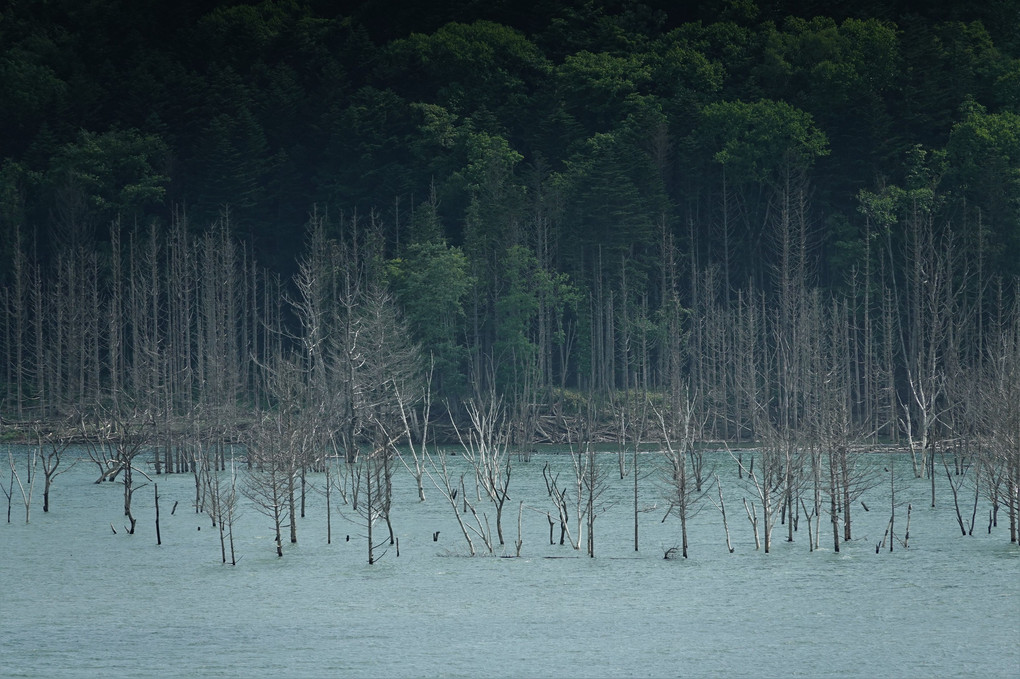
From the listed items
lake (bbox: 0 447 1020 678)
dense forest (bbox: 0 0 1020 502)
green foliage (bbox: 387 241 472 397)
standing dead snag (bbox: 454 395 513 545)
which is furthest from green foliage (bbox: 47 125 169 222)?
lake (bbox: 0 447 1020 678)

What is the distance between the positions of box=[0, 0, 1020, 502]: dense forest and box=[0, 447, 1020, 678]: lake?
22.9 metres

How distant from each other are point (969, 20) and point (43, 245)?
81082 mm

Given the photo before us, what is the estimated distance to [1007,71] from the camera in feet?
331

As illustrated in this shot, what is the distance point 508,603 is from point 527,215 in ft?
215

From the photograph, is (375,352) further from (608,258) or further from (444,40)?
(444,40)

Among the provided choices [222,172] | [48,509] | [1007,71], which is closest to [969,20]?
[1007,71]

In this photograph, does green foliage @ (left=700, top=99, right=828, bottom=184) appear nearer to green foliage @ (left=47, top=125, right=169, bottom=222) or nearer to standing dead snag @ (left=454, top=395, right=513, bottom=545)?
standing dead snag @ (left=454, top=395, right=513, bottom=545)

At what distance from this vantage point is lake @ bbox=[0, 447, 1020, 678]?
31.0 meters

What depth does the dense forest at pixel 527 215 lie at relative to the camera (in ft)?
Answer: 282

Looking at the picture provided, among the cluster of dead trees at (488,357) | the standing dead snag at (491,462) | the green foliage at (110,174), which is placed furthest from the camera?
the green foliage at (110,174)

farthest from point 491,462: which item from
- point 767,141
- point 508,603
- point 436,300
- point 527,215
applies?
point 767,141

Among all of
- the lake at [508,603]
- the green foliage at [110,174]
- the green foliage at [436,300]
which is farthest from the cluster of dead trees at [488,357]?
the lake at [508,603]

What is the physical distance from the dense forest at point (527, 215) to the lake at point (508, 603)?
22.9m

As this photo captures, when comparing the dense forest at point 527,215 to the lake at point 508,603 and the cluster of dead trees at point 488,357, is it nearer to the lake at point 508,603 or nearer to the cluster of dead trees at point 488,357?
the cluster of dead trees at point 488,357
